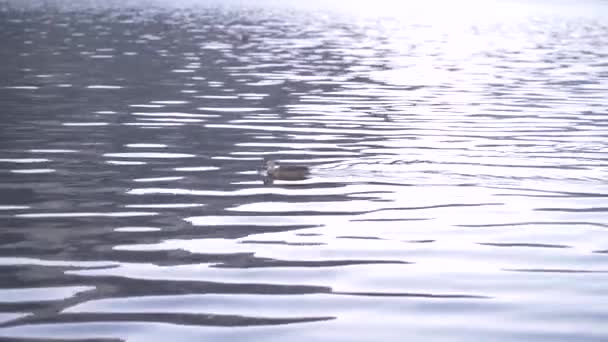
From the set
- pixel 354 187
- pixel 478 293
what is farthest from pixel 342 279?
pixel 354 187

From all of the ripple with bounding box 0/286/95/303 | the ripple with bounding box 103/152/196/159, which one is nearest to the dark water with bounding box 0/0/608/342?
the ripple with bounding box 0/286/95/303

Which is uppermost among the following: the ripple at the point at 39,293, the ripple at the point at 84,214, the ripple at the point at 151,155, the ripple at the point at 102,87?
the ripple at the point at 39,293

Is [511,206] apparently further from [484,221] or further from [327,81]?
[327,81]

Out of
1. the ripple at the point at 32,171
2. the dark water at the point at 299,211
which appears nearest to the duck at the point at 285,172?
→ the dark water at the point at 299,211

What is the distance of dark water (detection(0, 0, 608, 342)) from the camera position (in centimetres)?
952

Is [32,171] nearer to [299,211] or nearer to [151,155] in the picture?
[151,155]

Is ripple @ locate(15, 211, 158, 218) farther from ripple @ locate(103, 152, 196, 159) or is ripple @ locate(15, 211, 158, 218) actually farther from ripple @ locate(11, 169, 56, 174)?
ripple @ locate(103, 152, 196, 159)

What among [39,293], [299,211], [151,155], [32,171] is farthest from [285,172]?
[39,293]

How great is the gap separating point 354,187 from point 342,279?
5179 mm

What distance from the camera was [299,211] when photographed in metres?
14.0

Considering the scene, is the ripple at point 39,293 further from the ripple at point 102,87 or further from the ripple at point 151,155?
the ripple at point 102,87

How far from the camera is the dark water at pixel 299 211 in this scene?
952 centimetres

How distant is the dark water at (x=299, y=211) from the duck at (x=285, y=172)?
0.23 m

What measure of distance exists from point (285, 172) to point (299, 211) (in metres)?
2.03
